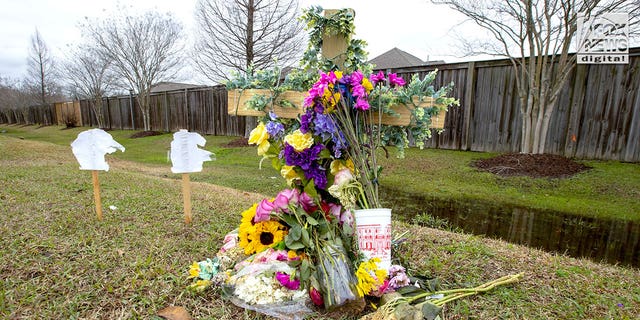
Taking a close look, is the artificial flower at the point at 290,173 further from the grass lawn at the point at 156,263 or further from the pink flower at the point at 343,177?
the grass lawn at the point at 156,263

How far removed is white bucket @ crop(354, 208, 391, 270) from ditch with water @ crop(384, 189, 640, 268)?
2.08 m

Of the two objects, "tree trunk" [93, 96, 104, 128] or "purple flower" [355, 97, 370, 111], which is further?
"tree trunk" [93, 96, 104, 128]

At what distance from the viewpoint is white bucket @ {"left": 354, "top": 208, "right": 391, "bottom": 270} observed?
1810 mm

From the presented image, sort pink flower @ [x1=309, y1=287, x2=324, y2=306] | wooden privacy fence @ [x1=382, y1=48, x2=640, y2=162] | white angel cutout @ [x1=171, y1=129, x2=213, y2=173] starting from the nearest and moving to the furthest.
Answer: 1. pink flower @ [x1=309, y1=287, x2=324, y2=306]
2. white angel cutout @ [x1=171, y1=129, x2=213, y2=173]
3. wooden privacy fence @ [x1=382, y1=48, x2=640, y2=162]

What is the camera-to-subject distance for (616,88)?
574 centimetres

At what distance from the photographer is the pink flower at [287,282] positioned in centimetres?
174

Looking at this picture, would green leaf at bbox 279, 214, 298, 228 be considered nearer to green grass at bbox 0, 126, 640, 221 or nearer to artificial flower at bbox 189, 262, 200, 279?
artificial flower at bbox 189, 262, 200, 279

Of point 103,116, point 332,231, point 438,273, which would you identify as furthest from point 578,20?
point 103,116

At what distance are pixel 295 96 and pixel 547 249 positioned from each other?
273 cm

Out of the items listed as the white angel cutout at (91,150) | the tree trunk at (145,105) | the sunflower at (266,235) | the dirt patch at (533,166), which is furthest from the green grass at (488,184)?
the tree trunk at (145,105)

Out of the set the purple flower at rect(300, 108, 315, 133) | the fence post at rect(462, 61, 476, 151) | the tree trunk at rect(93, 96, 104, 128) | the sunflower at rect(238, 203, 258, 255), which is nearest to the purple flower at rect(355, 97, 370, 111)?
the purple flower at rect(300, 108, 315, 133)

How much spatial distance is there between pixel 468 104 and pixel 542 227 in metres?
4.40

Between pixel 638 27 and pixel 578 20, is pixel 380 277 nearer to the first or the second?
pixel 578 20

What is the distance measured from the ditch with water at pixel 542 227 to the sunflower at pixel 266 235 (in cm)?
205
